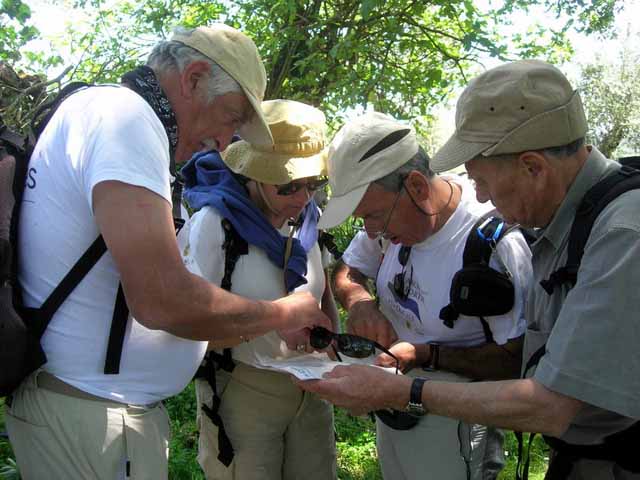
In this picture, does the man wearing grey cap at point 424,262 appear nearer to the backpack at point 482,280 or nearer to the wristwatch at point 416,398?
the backpack at point 482,280

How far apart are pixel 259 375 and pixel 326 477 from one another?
634 mm

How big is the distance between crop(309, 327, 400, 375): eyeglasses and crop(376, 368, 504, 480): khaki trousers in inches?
8.3

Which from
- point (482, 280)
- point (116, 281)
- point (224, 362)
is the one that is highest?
point (116, 281)

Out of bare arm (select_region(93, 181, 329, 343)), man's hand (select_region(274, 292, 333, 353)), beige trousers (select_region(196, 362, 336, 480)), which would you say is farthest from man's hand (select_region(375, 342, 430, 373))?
bare arm (select_region(93, 181, 329, 343))

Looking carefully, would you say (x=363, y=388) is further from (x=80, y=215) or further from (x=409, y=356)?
(x=80, y=215)

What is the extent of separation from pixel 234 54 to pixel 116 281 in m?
0.82

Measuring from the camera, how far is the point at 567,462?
5.94 ft

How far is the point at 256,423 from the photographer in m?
2.55

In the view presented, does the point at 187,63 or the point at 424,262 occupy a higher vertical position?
the point at 187,63

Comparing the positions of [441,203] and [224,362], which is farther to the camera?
[224,362]

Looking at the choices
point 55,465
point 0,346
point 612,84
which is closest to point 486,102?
point 0,346

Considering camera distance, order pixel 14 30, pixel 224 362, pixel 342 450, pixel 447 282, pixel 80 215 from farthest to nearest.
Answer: pixel 14 30, pixel 342 450, pixel 224 362, pixel 447 282, pixel 80 215

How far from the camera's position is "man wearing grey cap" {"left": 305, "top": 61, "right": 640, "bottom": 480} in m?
1.45

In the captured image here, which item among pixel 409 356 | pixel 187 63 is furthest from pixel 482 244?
pixel 187 63
